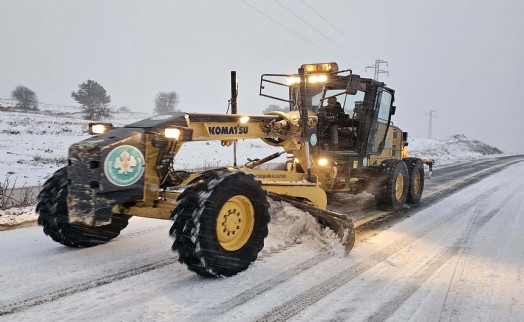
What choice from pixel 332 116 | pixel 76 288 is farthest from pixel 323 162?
pixel 76 288

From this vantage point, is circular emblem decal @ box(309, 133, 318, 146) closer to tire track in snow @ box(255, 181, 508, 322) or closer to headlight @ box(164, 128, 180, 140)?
tire track in snow @ box(255, 181, 508, 322)

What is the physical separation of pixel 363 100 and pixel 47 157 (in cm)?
1110

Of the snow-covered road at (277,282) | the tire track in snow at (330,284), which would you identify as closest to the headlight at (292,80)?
the snow-covered road at (277,282)

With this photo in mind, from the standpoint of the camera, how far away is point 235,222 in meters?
3.97

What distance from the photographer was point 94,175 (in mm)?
3652

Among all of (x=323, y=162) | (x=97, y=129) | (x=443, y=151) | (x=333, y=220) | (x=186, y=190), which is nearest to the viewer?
(x=186, y=190)

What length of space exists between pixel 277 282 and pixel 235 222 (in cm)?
68

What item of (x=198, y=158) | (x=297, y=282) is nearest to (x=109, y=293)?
(x=297, y=282)

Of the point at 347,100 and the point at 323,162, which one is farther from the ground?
the point at 347,100

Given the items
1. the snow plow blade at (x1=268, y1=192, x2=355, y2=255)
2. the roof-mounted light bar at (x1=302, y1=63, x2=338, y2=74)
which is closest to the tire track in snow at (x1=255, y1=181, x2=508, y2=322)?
the snow plow blade at (x1=268, y1=192, x2=355, y2=255)

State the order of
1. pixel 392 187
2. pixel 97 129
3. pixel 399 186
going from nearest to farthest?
pixel 97 129, pixel 392 187, pixel 399 186

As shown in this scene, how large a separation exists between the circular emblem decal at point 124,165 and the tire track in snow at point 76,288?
2.72 feet

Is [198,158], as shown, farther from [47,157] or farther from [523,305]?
[523,305]

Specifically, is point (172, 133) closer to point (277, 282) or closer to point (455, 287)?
point (277, 282)
